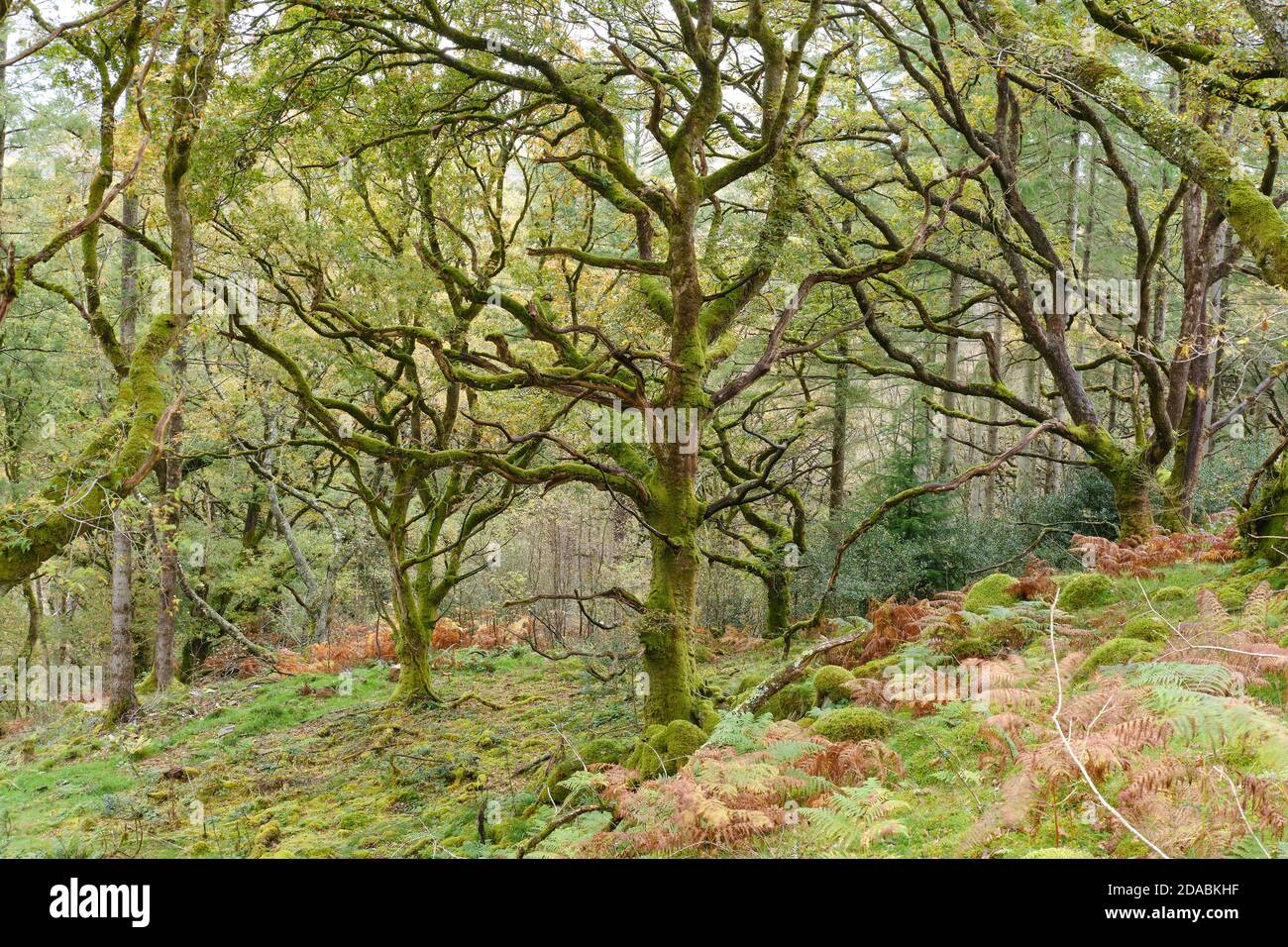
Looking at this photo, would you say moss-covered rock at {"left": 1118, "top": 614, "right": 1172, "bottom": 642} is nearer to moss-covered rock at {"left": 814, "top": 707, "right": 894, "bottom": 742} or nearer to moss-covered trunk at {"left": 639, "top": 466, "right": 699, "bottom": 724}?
moss-covered rock at {"left": 814, "top": 707, "right": 894, "bottom": 742}

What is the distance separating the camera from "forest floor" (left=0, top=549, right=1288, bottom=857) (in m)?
2.91

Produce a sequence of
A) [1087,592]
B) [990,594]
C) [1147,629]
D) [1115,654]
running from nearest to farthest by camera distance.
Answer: [1115,654] < [1147,629] < [1087,592] < [990,594]

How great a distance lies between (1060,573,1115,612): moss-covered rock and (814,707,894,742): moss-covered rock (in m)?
2.94

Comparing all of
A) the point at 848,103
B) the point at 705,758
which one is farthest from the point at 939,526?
the point at 705,758

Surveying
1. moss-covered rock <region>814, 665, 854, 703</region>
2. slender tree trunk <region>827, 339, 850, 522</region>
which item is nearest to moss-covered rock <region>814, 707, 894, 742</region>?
moss-covered rock <region>814, 665, 854, 703</region>

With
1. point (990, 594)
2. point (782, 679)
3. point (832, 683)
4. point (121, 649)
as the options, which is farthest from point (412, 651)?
point (990, 594)

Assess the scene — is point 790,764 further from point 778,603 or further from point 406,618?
point 778,603

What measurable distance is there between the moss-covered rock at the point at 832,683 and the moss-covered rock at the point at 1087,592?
7.28ft

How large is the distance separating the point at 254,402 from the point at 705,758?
13.0 m

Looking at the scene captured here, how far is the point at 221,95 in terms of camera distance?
7438 mm

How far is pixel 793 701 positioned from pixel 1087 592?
292 centimetres

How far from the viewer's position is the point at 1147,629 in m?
5.05
